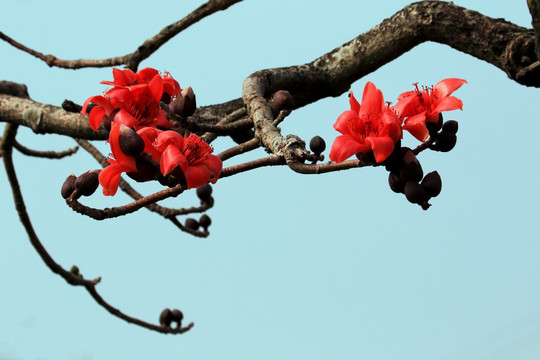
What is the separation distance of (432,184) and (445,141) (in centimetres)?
17

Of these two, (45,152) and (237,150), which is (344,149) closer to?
(237,150)

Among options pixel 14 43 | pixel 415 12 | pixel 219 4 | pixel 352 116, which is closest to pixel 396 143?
pixel 352 116

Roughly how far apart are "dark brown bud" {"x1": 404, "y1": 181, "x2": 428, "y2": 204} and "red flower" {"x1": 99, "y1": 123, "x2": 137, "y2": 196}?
0.64 m

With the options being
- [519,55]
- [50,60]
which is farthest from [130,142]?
[50,60]

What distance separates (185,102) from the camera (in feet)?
5.33

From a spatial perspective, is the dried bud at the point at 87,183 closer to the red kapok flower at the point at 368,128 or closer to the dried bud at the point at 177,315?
the red kapok flower at the point at 368,128

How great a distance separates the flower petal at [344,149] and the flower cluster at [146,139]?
0.31m

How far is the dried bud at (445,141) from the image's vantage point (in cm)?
155

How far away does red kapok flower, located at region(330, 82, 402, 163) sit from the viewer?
4.42 ft

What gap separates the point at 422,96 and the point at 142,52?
72.6 inches

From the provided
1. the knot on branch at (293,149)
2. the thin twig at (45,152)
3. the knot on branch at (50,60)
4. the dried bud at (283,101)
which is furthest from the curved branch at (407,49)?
the thin twig at (45,152)

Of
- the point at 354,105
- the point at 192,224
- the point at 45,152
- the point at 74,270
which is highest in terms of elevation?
the point at 45,152

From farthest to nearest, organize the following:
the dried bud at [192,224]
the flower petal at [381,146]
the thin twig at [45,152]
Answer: the thin twig at [45,152]
the dried bud at [192,224]
the flower petal at [381,146]

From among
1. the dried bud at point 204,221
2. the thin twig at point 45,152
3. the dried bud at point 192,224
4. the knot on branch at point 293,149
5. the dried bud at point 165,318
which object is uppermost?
the thin twig at point 45,152
